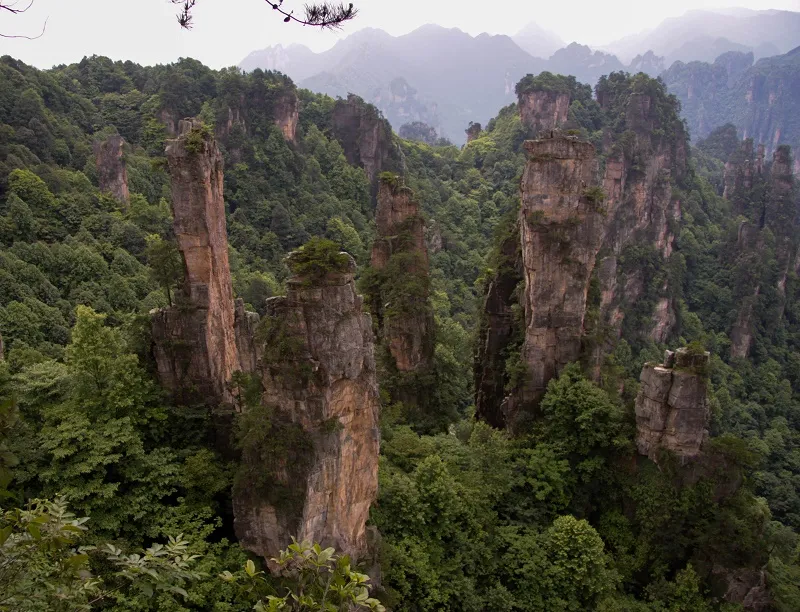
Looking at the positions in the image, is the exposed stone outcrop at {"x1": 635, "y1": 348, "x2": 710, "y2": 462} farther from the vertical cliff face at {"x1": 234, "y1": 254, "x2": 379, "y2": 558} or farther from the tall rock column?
the tall rock column

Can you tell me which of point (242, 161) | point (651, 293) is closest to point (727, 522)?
point (651, 293)

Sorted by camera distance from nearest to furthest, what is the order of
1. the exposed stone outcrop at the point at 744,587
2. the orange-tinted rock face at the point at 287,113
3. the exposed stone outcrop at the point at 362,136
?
the exposed stone outcrop at the point at 744,587 → the orange-tinted rock face at the point at 287,113 → the exposed stone outcrop at the point at 362,136

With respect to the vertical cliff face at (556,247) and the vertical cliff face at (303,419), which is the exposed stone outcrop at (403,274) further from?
the vertical cliff face at (303,419)

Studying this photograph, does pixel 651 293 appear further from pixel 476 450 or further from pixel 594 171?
pixel 476 450

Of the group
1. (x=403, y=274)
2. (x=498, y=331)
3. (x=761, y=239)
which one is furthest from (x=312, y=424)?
(x=761, y=239)

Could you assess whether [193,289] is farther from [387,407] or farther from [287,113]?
[287,113]

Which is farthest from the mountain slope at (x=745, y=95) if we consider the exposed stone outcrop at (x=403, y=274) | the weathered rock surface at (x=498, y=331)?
the weathered rock surface at (x=498, y=331)
